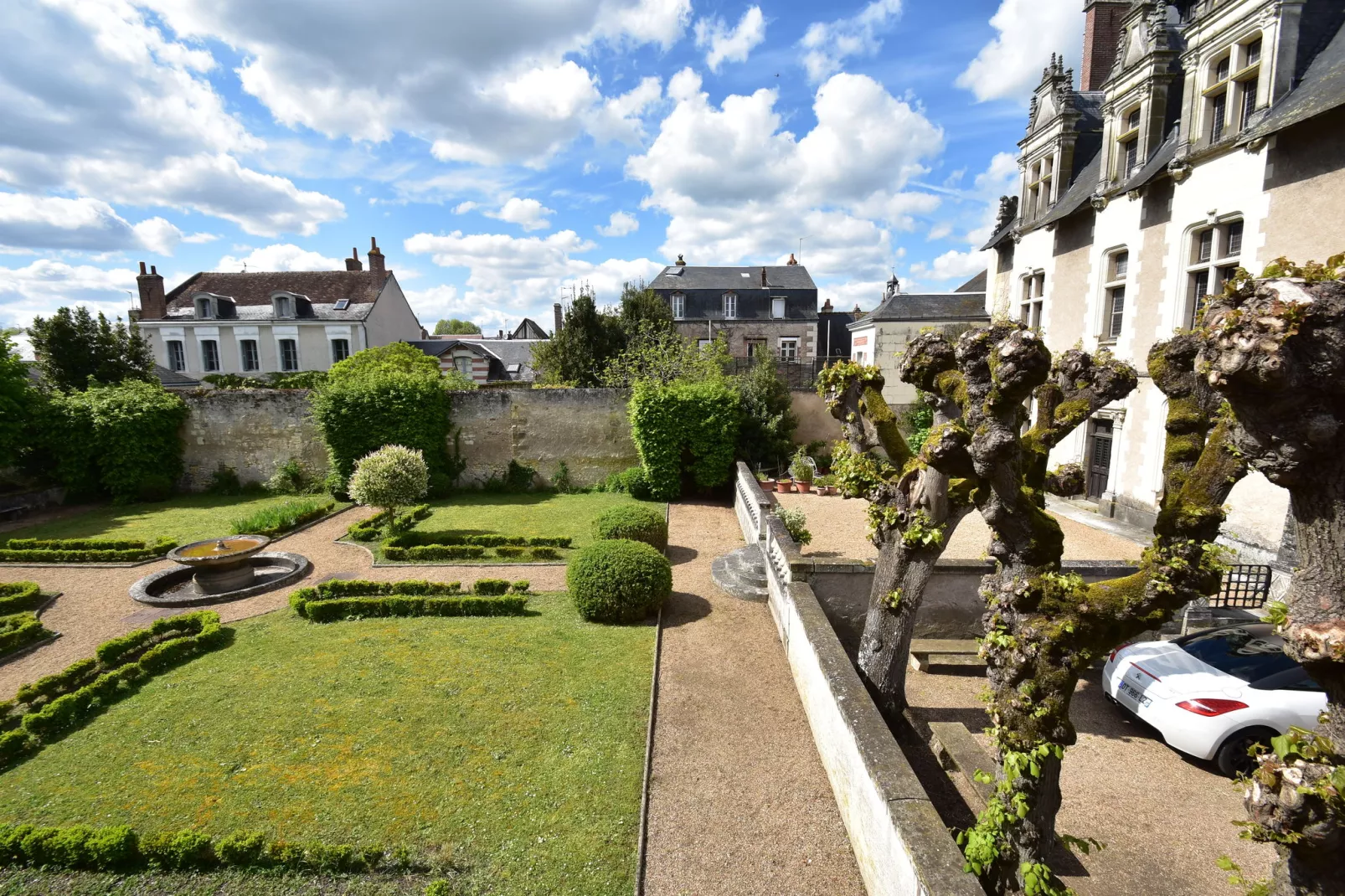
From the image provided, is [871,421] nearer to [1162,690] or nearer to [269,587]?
[1162,690]

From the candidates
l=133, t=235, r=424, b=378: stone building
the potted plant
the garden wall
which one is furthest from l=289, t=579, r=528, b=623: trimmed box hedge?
l=133, t=235, r=424, b=378: stone building

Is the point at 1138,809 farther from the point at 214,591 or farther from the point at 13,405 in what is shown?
the point at 13,405

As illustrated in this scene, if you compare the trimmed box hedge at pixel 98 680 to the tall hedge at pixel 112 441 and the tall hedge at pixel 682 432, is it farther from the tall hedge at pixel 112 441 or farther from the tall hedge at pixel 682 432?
the tall hedge at pixel 112 441

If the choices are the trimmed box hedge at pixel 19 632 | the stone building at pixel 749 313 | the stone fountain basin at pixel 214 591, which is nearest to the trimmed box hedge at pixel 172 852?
the trimmed box hedge at pixel 19 632

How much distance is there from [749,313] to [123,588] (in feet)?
98.4

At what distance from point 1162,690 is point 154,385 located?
87.2 feet

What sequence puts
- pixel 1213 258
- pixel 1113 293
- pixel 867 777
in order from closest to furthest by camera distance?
pixel 867 777 < pixel 1213 258 < pixel 1113 293

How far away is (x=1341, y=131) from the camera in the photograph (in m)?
9.73

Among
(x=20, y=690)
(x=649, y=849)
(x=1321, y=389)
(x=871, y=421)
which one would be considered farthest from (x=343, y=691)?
(x=1321, y=389)

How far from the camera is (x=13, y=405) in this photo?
17.4m

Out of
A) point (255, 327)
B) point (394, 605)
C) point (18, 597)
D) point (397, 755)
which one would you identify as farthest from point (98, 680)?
point (255, 327)

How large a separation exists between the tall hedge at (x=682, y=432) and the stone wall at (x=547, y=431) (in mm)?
1966

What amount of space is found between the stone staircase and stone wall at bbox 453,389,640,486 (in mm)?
8469

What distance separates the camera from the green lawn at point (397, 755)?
17.4ft
